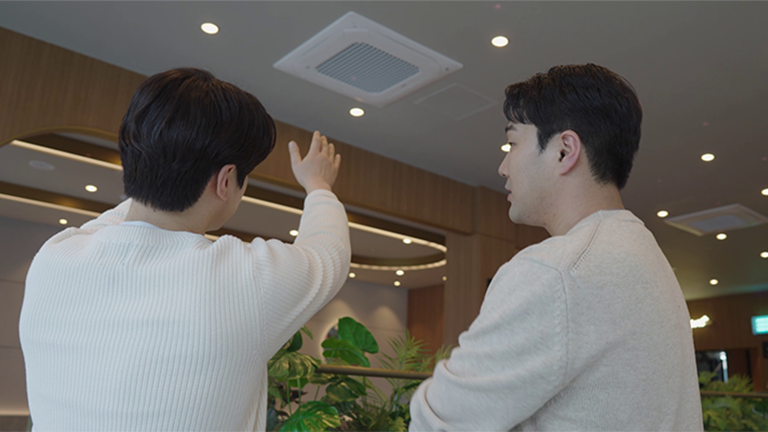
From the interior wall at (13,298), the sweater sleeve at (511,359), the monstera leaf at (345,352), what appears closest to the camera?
the sweater sleeve at (511,359)

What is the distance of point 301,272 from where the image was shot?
0.84 metres

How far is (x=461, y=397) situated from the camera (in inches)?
29.9

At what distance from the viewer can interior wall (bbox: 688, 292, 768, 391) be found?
33.7ft

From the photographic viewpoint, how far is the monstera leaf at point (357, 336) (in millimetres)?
2041

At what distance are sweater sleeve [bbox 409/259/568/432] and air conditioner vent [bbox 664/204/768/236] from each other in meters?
5.99

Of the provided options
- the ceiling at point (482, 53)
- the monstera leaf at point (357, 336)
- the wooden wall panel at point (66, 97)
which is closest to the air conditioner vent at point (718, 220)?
the ceiling at point (482, 53)

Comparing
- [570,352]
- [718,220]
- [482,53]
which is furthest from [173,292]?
[718,220]

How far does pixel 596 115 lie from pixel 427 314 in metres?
9.69

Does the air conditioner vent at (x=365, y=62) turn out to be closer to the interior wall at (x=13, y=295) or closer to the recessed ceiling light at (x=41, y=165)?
the recessed ceiling light at (x=41, y=165)

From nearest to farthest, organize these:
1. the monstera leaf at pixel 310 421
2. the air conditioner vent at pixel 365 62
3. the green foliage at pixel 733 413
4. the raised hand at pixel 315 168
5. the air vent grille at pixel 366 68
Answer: the raised hand at pixel 315 168 → the monstera leaf at pixel 310 421 → the air conditioner vent at pixel 365 62 → the air vent grille at pixel 366 68 → the green foliage at pixel 733 413

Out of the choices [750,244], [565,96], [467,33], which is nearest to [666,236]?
[750,244]

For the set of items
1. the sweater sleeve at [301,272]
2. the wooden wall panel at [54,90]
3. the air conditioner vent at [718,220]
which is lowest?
the sweater sleeve at [301,272]

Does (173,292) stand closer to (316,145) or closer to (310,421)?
(316,145)

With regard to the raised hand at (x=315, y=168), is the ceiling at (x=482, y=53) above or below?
above
